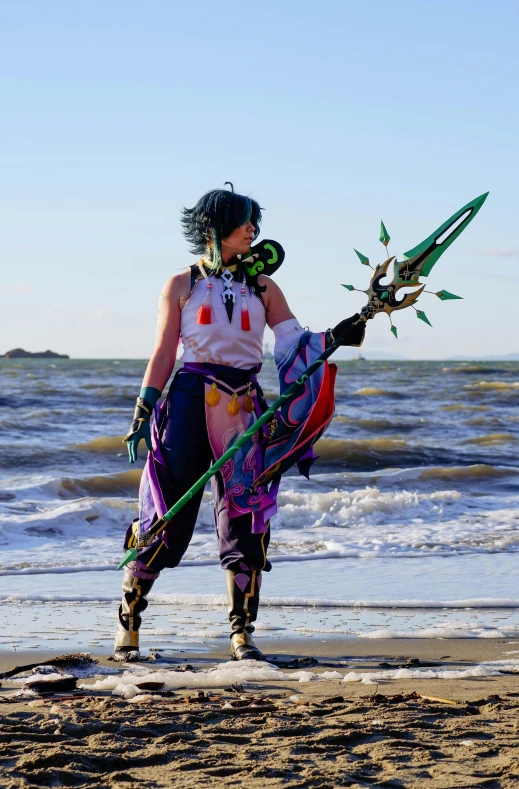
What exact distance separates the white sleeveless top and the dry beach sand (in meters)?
1.15

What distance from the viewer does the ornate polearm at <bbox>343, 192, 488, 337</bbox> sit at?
4070mm

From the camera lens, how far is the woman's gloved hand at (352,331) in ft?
13.4

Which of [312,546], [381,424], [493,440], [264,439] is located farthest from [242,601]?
[381,424]

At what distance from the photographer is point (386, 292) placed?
4070 mm

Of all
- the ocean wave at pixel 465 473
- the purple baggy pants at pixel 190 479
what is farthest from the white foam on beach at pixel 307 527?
the purple baggy pants at pixel 190 479

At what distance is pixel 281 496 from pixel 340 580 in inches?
159

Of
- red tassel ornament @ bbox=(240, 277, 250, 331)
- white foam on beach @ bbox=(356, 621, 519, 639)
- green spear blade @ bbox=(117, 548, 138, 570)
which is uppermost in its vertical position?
red tassel ornament @ bbox=(240, 277, 250, 331)

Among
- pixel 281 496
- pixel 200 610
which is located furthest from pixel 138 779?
pixel 281 496

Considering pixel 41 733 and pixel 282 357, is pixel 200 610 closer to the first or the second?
pixel 282 357

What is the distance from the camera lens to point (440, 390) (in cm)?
3269

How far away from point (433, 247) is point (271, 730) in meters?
2.02

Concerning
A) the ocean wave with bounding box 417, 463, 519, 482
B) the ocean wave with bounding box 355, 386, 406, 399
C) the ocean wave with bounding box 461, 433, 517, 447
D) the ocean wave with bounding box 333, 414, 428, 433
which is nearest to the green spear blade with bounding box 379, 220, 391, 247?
the ocean wave with bounding box 417, 463, 519, 482

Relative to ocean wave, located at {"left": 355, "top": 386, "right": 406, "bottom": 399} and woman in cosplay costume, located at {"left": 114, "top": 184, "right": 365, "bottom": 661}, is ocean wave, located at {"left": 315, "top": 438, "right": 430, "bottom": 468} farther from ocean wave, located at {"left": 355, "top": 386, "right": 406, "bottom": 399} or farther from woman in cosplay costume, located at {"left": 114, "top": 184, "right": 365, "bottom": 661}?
ocean wave, located at {"left": 355, "top": 386, "right": 406, "bottom": 399}

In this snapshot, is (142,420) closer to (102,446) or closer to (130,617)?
(130,617)
